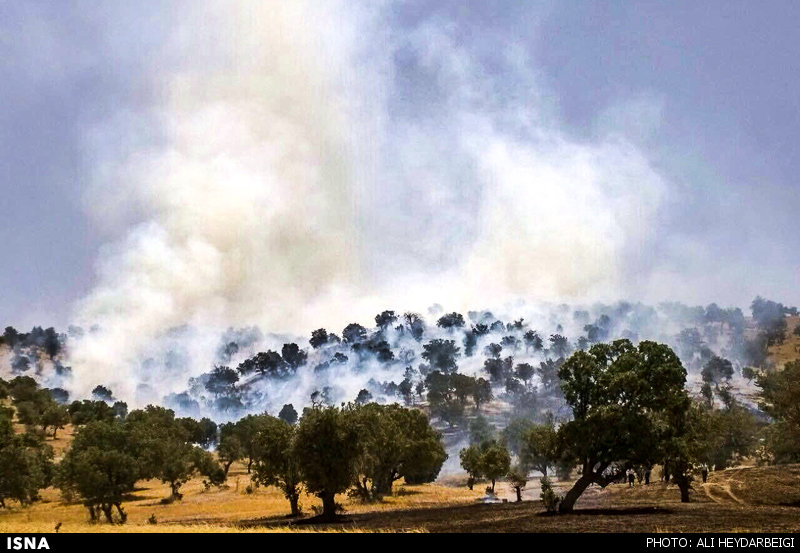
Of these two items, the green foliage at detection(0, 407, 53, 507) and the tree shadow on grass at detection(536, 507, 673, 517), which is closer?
the tree shadow on grass at detection(536, 507, 673, 517)

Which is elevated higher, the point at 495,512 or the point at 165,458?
the point at 165,458

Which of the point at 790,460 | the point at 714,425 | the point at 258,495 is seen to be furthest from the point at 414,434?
the point at 790,460

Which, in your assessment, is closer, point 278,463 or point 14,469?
point 278,463

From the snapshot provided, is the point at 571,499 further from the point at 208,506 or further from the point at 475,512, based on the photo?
the point at 208,506

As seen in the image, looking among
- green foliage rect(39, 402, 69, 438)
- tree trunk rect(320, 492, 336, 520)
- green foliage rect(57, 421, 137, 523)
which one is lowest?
tree trunk rect(320, 492, 336, 520)

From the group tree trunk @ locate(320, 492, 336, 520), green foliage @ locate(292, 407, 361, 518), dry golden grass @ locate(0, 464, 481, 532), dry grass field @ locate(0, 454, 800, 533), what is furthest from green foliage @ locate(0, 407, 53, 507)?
tree trunk @ locate(320, 492, 336, 520)

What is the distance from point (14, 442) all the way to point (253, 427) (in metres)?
73.9

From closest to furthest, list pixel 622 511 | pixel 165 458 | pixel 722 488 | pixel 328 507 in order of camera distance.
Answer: pixel 622 511, pixel 328 507, pixel 722 488, pixel 165 458

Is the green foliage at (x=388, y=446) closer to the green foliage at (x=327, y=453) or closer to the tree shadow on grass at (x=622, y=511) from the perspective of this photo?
the green foliage at (x=327, y=453)

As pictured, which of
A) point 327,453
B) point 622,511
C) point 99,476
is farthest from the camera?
point 99,476

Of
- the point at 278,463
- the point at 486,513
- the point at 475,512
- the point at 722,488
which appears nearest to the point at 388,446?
the point at 278,463

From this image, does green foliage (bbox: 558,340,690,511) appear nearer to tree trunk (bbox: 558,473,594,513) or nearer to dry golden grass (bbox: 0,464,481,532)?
tree trunk (bbox: 558,473,594,513)

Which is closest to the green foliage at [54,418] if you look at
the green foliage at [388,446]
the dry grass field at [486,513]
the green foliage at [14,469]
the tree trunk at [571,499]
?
the dry grass field at [486,513]
